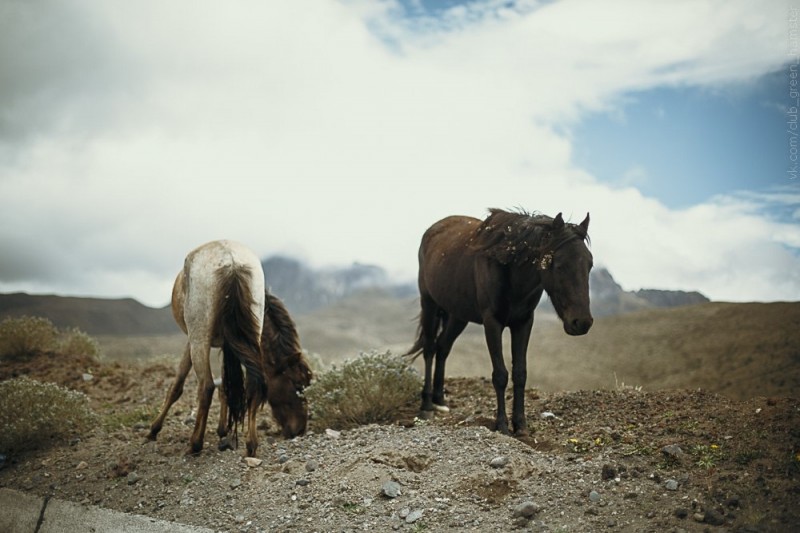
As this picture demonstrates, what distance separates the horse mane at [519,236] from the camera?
621cm

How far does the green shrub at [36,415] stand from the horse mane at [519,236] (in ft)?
18.5

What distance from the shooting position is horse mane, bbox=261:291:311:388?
7.79m

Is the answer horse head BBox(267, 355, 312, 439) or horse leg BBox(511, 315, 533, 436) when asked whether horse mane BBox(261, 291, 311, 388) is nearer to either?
horse head BBox(267, 355, 312, 439)

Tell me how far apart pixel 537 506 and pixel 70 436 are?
632cm

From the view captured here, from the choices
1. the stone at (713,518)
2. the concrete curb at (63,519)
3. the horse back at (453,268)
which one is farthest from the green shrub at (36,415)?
the stone at (713,518)

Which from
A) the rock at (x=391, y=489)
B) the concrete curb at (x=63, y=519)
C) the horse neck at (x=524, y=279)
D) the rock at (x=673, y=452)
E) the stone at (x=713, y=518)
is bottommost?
the concrete curb at (x=63, y=519)

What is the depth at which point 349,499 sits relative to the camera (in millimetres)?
5504

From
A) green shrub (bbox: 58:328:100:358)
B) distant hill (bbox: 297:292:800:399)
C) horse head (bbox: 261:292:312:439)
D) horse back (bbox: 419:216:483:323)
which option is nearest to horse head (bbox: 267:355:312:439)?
horse head (bbox: 261:292:312:439)

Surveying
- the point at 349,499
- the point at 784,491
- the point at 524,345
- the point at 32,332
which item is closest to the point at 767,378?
the point at 524,345

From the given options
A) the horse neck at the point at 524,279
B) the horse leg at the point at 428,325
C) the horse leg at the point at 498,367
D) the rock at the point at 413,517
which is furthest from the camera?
the horse leg at the point at 428,325

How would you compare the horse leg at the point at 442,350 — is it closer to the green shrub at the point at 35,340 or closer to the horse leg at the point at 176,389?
the horse leg at the point at 176,389

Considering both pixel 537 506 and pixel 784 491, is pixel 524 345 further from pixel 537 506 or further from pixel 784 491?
pixel 784 491

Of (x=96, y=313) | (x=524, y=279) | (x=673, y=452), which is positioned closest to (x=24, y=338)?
(x=524, y=279)

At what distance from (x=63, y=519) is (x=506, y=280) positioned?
5032 mm
